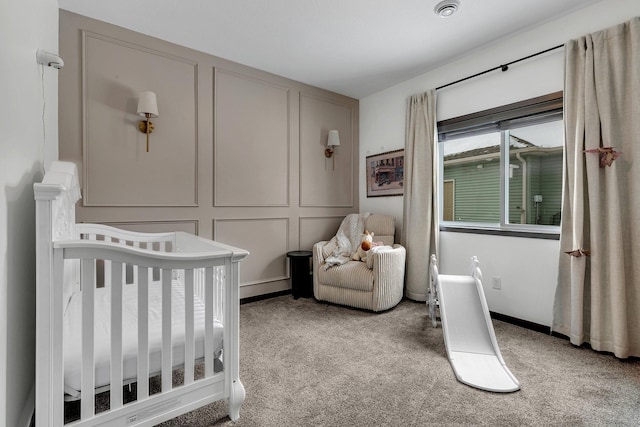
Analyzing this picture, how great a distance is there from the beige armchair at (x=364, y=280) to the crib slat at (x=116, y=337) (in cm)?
206

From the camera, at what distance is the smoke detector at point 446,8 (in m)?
2.19

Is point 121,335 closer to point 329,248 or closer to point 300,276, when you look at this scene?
point 300,276

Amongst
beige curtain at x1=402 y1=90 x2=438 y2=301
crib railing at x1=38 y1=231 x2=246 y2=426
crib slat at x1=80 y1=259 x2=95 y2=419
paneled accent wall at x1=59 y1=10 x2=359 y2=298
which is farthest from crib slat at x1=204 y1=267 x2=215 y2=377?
beige curtain at x1=402 y1=90 x2=438 y2=301

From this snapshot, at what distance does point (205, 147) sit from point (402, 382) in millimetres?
2526

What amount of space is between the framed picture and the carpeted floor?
1681 millimetres

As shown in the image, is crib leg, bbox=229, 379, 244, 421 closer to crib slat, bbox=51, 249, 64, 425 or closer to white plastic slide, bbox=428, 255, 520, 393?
crib slat, bbox=51, 249, 64, 425

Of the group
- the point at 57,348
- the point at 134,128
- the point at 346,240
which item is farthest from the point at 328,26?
the point at 57,348

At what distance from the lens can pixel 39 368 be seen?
1062mm

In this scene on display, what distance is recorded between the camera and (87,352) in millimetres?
1128

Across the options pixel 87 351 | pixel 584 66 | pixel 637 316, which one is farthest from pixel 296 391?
pixel 584 66

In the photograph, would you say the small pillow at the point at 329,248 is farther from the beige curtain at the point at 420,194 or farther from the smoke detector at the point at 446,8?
the smoke detector at the point at 446,8

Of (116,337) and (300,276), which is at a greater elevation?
(116,337)

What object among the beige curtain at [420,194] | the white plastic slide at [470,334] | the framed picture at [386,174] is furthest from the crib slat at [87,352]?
the framed picture at [386,174]

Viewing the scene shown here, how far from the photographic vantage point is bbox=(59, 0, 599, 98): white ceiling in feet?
7.38
